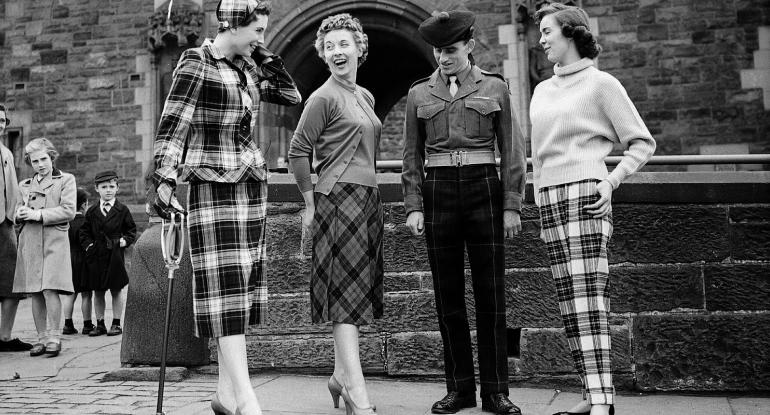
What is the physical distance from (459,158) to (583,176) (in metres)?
0.62

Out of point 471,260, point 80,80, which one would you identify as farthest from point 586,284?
point 80,80

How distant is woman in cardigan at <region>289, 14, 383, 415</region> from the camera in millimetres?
3547

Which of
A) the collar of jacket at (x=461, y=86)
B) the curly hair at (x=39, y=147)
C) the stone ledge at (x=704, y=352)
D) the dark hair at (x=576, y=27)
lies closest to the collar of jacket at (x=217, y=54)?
the collar of jacket at (x=461, y=86)

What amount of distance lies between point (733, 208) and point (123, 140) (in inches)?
389

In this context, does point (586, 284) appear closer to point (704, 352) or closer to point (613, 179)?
point (613, 179)

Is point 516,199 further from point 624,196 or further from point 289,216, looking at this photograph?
point 289,216

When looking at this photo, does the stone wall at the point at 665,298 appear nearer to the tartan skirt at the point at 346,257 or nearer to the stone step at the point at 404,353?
the stone step at the point at 404,353

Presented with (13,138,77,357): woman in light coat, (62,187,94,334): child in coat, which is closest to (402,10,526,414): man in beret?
(13,138,77,357): woman in light coat

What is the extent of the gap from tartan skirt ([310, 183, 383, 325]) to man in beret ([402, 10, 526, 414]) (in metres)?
0.29

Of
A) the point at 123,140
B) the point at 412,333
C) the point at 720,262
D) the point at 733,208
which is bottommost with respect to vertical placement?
the point at 412,333

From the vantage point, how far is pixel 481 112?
3.69 m

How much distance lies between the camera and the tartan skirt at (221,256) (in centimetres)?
320

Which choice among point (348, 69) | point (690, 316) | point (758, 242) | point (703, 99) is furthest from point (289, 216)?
point (703, 99)

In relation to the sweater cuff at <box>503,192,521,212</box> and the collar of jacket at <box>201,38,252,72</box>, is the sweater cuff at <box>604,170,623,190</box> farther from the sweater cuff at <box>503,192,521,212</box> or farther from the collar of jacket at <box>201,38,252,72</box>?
the collar of jacket at <box>201,38,252,72</box>
